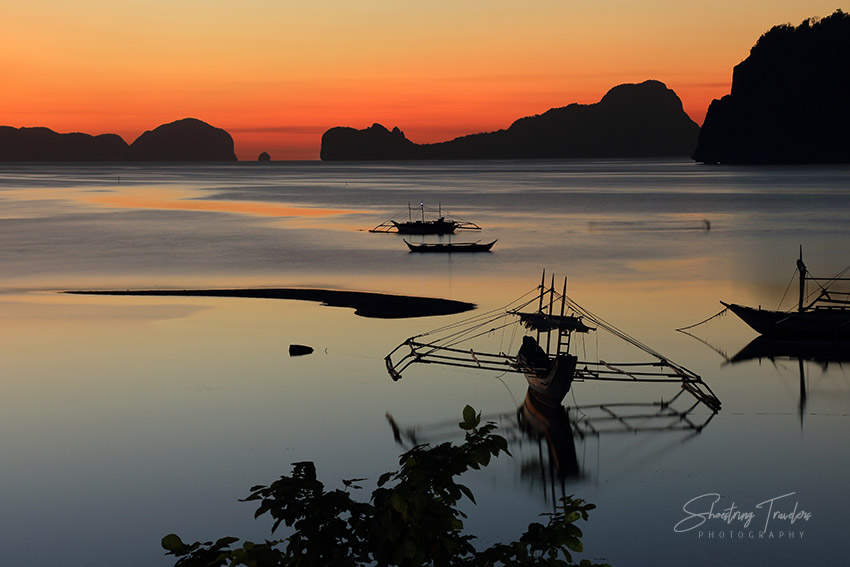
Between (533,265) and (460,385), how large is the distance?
31498 mm

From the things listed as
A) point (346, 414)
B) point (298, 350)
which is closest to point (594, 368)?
point (346, 414)

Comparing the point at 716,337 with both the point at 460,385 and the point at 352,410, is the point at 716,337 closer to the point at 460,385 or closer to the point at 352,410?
the point at 460,385

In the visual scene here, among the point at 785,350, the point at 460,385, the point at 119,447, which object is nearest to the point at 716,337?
the point at 785,350

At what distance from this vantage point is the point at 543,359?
26.4 m

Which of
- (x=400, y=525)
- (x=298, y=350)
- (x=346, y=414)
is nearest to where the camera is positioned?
(x=400, y=525)

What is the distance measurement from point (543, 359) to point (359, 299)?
61.2 ft

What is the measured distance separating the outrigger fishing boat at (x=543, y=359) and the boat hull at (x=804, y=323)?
16.6ft

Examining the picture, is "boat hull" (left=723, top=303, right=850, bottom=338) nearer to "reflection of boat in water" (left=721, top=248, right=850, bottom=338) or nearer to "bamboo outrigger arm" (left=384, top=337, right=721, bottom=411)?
"reflection of boat in water" (left=721, top=248, right=850, bottom=338)

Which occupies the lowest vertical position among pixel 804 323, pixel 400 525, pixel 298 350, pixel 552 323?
pixel 298 350

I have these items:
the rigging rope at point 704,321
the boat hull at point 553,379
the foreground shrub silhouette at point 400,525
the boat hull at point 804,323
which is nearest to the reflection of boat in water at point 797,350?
the boat hull at point 804,323

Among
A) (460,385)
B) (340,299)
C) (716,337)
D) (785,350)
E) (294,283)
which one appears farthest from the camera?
(294,283)

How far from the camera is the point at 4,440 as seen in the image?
2275 cm

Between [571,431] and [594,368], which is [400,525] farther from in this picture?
[594,368]

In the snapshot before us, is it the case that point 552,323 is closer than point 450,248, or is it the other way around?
point 552,323
